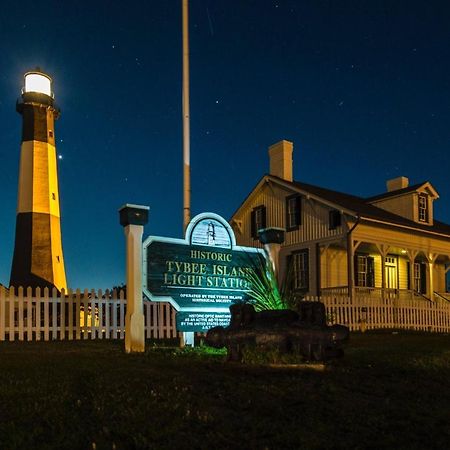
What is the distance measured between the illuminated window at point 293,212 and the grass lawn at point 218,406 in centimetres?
1946

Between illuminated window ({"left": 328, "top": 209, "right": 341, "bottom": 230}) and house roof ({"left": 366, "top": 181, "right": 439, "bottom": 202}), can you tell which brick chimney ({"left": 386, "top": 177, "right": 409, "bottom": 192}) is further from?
illuminated window ({"left": 328, "top": 209, "right": 341, "bottom": 230})

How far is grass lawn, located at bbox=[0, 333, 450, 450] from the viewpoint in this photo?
4938 mm

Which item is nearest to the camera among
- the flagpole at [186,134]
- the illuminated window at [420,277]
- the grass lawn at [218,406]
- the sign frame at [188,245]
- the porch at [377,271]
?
the grass lawn at [218,406]

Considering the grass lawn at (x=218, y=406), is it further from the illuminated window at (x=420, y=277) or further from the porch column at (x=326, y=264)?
the illuminated window at (x=420, y=277)

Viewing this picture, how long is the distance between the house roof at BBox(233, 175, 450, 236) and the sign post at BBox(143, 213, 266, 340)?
13269 millimetres

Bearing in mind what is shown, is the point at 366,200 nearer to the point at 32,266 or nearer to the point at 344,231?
the point at 344,231

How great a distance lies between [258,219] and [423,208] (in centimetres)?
Answer: 831

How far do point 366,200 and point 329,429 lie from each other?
28.1 metres

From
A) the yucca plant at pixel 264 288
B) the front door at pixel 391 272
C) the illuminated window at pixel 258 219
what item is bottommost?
the yucca plant at pixel 264 288

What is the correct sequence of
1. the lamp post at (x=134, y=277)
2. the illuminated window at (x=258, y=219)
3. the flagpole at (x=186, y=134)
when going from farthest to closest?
the illuminated window at (x=258, y=219) → the flagpole at (x=186, y=134) → the lamp post at (x=134, y=277)

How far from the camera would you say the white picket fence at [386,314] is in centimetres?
2058

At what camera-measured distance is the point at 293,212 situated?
28.6 meters

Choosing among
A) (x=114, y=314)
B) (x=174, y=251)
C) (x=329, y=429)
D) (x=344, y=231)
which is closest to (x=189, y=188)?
(x=174, y=251)

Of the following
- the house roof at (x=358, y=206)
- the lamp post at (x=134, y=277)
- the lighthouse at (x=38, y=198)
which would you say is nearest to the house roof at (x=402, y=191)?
the house roof at (x=358, y=206)
